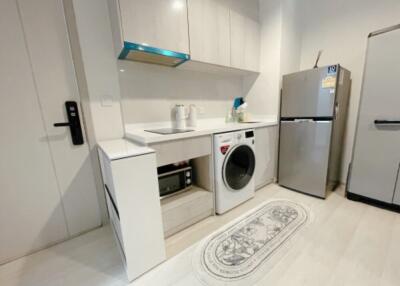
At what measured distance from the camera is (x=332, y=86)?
5.56 feet

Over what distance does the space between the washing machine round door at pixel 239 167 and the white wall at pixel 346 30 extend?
1395 mm

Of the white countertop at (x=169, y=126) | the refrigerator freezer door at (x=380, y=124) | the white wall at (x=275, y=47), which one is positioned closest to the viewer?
the white countertop at (x=169, y=126)

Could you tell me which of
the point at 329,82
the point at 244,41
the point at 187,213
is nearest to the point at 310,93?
the point at 329,82

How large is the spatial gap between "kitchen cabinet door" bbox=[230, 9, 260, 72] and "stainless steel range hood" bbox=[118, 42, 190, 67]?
2.45 feet

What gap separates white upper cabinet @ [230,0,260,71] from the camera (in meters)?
1.96

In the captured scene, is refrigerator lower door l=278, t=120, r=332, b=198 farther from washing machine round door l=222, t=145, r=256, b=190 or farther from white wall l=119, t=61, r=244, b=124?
white wall l=119, t=61, r=244, b=124

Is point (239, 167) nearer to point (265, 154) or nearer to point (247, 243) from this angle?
point (265, 154)

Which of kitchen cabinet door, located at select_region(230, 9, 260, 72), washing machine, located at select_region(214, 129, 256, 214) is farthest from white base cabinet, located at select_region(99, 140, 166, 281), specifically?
kitchen cabinet door, located at select_region(230, 9, 260, 72)

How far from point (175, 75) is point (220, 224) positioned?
66.5 inches

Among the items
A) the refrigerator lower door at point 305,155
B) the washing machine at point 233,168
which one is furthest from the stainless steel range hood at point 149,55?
the refrigerator lower door at point 305,155

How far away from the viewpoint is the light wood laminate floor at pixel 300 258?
1.08 metres

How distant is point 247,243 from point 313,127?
1.44 m

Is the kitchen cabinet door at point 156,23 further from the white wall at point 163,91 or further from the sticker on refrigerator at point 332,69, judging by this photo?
the sticker on refrigerator at point 332,69

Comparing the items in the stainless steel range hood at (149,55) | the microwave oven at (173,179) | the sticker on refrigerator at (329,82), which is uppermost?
the stainless steel range hood at (149,55)
